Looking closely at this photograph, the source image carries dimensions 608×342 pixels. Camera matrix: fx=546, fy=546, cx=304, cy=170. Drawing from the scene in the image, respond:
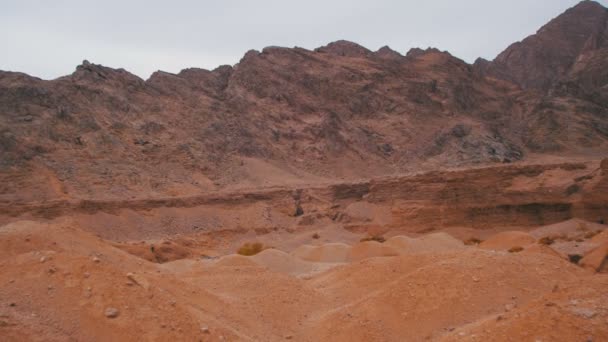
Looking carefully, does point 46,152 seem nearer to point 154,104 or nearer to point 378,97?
point 154,104

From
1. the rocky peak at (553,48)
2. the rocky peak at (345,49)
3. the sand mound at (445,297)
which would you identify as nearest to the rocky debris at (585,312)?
the sand mound at (445,297)

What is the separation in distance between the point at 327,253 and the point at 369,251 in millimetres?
3526

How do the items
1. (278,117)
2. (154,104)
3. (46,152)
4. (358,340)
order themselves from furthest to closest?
(278,117), (154,104), (46,152), (358,340)

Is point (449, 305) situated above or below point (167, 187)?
above

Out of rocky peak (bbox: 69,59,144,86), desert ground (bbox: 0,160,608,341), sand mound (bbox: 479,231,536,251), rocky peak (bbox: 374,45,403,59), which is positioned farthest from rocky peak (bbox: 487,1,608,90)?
desert ground (bbox: 0,160,608,341)

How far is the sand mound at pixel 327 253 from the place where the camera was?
27.0m

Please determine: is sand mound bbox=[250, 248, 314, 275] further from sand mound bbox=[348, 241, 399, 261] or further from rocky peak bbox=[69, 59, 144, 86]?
rocky peak bbox=[69, 59, 144, 86]

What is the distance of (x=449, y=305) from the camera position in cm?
1044

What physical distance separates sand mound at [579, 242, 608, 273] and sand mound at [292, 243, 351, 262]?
12619 millimetres

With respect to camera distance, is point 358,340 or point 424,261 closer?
point 358,340

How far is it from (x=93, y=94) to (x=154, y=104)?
6527 millimetres

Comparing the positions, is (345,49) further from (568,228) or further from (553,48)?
(568,228)

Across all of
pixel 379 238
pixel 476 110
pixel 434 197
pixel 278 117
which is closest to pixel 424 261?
pixel 379 238

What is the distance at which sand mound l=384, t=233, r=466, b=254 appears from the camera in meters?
24.9
